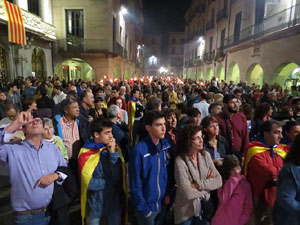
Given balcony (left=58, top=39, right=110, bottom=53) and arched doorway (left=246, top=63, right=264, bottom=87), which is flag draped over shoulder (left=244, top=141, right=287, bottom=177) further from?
balcony (left=58, top=39, right=110, bottom=53)

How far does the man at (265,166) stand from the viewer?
263 cm

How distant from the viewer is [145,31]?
65000 millimetres

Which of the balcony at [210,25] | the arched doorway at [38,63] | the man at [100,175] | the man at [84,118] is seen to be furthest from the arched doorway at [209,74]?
the man at [100,175]

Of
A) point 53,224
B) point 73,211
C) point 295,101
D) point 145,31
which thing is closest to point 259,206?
point 53,224

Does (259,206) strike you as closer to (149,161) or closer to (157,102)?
(149,161)

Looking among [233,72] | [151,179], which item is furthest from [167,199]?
[233,72]

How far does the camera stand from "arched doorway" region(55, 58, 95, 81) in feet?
67.0

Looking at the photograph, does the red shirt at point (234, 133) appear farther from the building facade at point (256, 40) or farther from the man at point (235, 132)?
the building facade at point (256, 40)

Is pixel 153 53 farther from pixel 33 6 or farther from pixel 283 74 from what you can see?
pixel 283 74

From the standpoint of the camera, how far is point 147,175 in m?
2.48

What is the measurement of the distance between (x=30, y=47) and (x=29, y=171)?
13.9 meters

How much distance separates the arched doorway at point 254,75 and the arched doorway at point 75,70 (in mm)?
14647

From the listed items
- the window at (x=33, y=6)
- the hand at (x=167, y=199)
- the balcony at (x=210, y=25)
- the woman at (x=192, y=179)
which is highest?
the balcony at (x=210, y=25)

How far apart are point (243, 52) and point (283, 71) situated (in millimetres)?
5294
